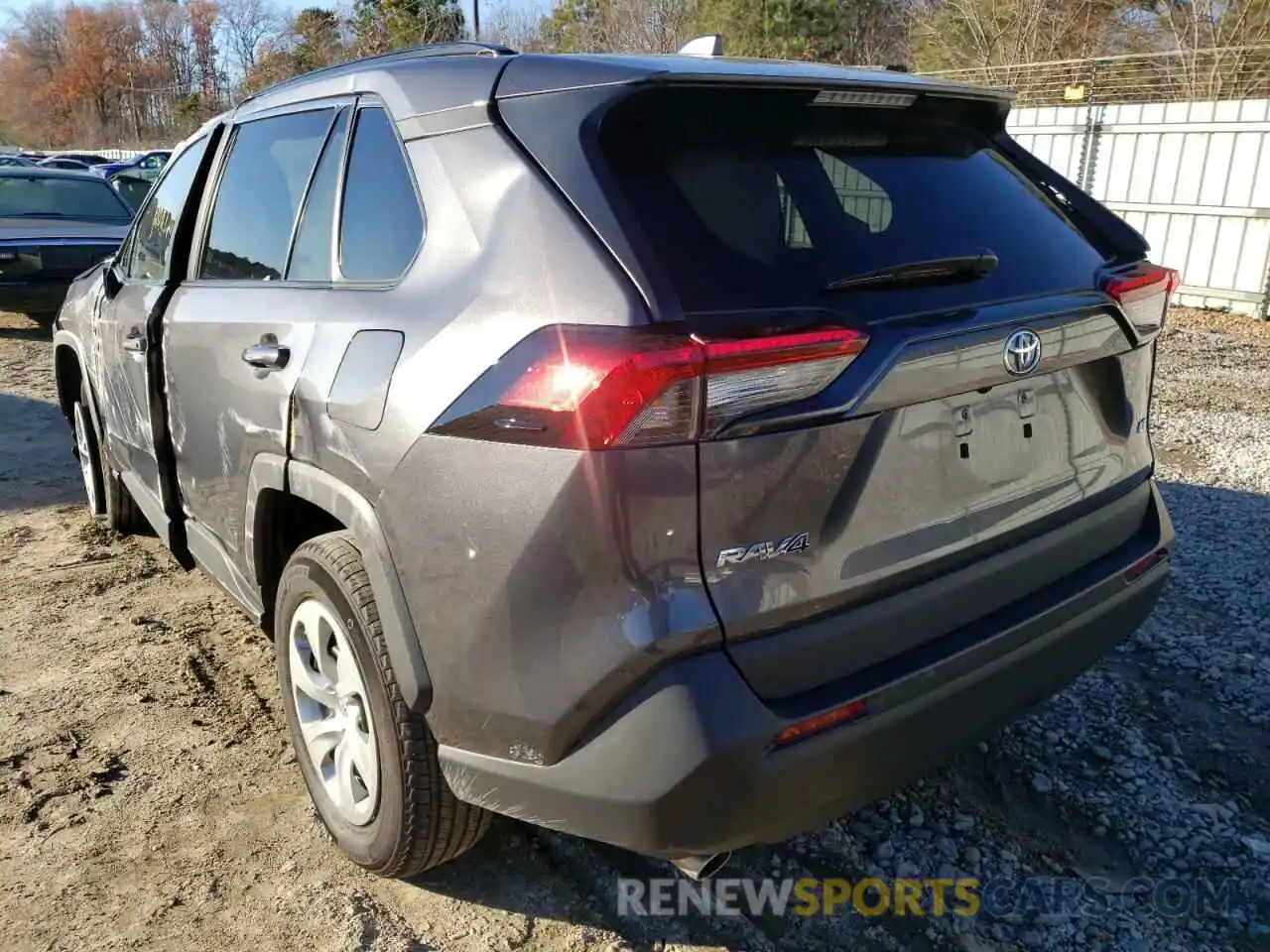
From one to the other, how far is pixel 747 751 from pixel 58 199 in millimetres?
11687

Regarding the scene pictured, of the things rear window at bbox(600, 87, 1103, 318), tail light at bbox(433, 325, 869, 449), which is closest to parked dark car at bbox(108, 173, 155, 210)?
rear window at bbox(600, 87, 1103, 318)

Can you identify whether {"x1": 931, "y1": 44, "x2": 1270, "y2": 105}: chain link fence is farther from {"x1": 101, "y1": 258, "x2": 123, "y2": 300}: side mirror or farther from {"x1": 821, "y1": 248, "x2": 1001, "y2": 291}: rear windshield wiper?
{"x1": 821, "y1": 248, "x2": 1001, "y2": 291}: rear windshield wiper

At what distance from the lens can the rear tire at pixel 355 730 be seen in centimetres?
222

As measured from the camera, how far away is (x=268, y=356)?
258 cm

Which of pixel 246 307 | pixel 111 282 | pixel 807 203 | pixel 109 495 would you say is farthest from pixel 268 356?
pixel 109 495

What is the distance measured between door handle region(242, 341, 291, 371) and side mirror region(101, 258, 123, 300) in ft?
5.80

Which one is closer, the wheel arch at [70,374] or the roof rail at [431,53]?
the roof rail at [431,53]

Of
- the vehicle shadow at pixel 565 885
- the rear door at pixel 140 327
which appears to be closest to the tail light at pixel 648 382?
the vehicle shadow at pixel 565 885

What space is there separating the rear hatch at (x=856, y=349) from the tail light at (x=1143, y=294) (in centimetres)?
2

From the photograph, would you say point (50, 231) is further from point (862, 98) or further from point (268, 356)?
point (862, 98)

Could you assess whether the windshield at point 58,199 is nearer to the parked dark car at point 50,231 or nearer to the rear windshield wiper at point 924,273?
the parked dark car at point 50,231

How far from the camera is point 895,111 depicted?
233 centimetres

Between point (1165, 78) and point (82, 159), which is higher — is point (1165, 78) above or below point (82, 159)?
above

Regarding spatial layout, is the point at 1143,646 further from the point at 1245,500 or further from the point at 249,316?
the point at 249,316
